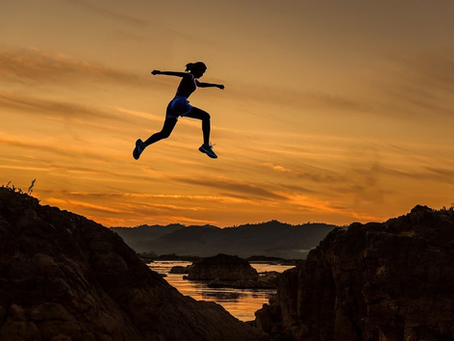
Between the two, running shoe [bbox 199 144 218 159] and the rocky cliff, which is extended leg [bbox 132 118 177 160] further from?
the rocky cliff

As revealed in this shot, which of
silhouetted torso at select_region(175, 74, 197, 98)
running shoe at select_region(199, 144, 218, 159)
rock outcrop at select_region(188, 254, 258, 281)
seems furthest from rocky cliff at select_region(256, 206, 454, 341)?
rock outcrop at select_region(188, 254, 258, 281)

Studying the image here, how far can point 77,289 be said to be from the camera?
70.6 ft

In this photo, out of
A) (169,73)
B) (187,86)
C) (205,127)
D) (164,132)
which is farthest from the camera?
(205,127)

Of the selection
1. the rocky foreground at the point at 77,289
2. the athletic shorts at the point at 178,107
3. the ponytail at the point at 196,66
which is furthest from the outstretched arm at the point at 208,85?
the rocky foreground at the point at 77,289

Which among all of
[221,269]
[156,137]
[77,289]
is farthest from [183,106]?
[221,269]

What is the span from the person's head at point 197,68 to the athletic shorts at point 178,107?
0.90 meters

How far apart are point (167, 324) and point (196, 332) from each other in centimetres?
171

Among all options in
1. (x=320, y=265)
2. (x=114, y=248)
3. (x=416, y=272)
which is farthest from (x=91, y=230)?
(x=416, y=272)

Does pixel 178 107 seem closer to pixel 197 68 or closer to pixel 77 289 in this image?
pixel 197 68

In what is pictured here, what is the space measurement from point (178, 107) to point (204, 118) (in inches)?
50.2

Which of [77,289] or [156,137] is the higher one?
[156,137]

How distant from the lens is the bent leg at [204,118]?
2159 cm

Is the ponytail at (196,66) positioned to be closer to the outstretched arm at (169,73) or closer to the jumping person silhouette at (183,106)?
the jumping person silhouette at (183,106)

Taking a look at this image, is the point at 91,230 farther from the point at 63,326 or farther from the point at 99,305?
the point at 63,326
